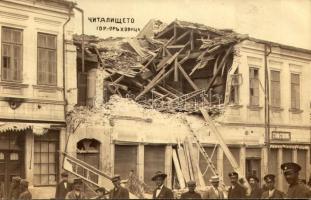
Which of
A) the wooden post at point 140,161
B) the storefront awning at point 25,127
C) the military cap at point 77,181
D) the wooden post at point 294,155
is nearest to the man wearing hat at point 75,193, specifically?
the military cap at point 77,181

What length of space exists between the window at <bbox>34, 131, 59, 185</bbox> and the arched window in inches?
17.8

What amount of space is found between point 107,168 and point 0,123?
2.09m

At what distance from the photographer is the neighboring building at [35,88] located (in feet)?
29.9

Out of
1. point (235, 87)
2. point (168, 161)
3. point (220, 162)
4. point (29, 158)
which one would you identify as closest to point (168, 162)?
point (168, 161)

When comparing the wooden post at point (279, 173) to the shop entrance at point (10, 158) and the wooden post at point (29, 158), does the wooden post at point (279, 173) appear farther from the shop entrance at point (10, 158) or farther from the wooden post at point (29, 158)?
the shop entrance at point (10, 158)

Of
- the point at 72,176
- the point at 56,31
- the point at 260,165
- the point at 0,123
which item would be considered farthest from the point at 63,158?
the point at 260,165

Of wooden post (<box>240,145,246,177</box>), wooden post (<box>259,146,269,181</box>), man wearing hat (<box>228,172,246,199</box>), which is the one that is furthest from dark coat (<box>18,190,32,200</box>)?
wooden post (<box>259,146,269,181</box>)

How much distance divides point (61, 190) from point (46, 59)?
7.61 feet

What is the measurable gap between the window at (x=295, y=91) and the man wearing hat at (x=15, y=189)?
5816 mm

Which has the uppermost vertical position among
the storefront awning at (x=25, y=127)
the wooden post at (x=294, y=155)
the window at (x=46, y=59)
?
the window at (x=46, y=59)

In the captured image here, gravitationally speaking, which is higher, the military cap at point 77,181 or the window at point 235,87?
the window at point 235,87

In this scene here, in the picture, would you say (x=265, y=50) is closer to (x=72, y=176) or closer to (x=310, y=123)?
(x=310, y=123)

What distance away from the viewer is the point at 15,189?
887 cm

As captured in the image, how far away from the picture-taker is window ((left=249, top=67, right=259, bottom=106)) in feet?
35.7
